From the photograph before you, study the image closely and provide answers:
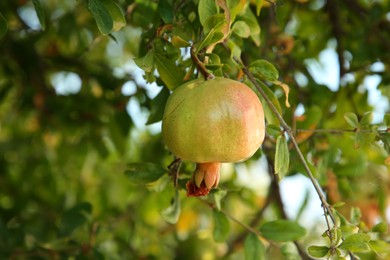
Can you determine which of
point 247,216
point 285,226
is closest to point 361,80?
point 285,226

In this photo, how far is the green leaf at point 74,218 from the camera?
1827mm

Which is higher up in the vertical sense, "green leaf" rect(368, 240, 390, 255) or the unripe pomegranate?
the unripe pomegranate

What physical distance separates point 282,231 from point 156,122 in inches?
16.2

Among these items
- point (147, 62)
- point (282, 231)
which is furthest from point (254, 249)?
point (147, 62)

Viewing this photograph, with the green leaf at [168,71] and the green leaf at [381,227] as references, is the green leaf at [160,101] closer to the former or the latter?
the green leaf at [168,71]

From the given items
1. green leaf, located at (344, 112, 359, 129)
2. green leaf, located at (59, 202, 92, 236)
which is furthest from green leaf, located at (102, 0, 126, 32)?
green leaf, located at (59, 202, 92, 236)

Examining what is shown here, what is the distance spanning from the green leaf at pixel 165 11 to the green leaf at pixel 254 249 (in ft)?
1.90

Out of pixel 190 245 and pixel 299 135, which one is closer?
pixel 299 135

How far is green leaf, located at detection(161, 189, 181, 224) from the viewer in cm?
142

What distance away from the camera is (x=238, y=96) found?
0.96 meters

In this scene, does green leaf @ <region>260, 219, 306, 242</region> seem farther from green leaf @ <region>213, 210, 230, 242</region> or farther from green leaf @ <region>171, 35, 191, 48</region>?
green leaf @ <region>171, 35, 191, 48</region>

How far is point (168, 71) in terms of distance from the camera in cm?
117

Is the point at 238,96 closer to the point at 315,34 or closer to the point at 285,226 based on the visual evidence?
the point at 285,226

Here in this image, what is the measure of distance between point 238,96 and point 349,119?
0.37 m
